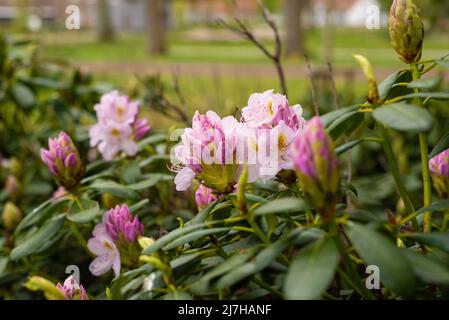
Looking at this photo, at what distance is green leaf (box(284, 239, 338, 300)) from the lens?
2.20ft

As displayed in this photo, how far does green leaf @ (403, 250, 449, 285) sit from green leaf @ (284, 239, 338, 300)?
87 millimetres

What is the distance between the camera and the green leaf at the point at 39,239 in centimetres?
129

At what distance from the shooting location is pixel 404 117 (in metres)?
0.83

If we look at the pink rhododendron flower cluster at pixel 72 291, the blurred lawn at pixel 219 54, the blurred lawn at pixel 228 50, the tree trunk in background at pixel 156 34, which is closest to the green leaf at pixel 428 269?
the pink rhododendron flower cluster at pixel 72 291

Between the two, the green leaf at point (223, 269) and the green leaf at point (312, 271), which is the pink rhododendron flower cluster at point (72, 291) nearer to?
the green leaf at point (223, 269)

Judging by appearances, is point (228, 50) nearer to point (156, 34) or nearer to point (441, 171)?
point (156, 34)

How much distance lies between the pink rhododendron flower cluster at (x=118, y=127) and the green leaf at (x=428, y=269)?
0.97 meters

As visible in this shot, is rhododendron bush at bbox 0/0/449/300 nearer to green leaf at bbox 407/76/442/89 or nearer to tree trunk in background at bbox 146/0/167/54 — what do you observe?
green leaf at bbox 407/76/442/89

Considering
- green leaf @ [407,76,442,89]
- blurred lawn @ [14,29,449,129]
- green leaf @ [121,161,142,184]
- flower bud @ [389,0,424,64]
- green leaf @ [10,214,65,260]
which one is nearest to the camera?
green leaf @ [407,76,442,89]

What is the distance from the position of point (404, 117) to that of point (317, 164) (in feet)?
0.50

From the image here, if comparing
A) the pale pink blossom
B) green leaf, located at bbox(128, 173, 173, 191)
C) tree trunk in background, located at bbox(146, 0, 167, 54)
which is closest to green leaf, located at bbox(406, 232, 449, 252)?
the pale pink blossom
